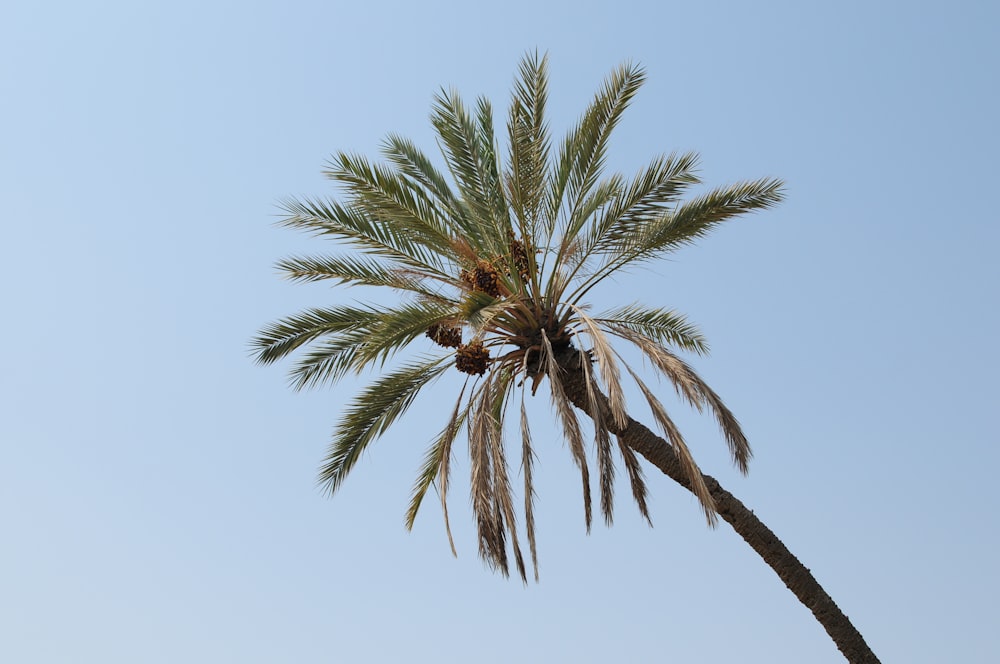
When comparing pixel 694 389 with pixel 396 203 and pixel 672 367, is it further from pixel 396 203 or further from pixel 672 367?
pixel 396 203

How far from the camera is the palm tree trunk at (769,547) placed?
14.7m

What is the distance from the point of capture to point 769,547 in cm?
1496

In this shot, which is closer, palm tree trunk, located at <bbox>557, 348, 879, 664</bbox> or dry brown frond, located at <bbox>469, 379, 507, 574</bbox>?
dry brown frond, located at <bbox>469, 379, 507, 574</bbox>

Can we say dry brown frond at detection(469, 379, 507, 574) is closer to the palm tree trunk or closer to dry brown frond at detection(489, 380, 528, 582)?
dry brown frond at detection(489, 380, 528, 582)

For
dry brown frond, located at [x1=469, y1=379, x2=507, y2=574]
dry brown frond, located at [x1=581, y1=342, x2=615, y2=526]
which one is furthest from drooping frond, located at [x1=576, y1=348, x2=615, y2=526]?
dry brown frond, located at [x1=469, y1=379, x2=507, y2=574]

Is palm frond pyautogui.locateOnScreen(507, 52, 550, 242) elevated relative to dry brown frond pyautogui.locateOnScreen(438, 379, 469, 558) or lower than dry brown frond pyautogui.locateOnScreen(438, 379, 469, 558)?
elevated

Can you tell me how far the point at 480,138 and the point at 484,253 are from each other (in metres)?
1.53

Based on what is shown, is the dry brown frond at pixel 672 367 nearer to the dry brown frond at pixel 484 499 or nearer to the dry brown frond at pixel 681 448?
the dry brown frond at pixel 681 448

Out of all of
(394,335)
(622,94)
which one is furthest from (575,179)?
(394,335)

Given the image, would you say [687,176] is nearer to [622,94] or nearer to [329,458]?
[622,94]

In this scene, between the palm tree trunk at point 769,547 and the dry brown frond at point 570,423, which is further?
the palm tree trunk at point 769,547

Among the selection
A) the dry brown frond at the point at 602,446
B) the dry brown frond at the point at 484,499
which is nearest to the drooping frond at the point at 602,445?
the dry brown frond at the point at 602,446

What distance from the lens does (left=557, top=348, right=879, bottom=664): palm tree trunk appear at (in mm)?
14719

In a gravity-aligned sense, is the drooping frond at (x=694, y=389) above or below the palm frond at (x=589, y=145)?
below
